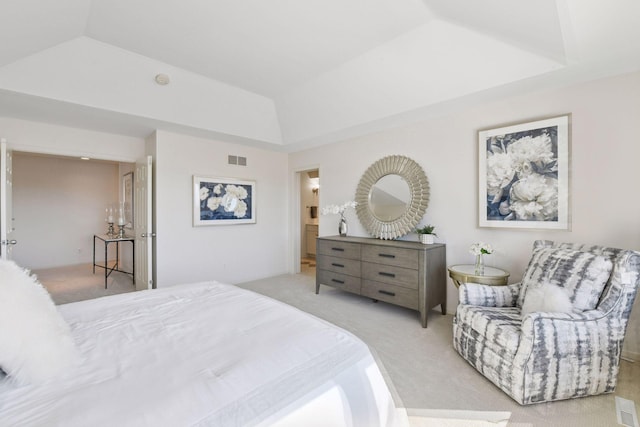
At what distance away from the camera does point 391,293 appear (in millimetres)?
3332

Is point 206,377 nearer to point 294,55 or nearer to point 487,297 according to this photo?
point 487,297

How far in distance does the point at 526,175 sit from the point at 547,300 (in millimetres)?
1377

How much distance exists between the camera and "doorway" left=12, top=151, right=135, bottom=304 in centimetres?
593

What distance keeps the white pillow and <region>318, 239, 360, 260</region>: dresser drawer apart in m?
1.92

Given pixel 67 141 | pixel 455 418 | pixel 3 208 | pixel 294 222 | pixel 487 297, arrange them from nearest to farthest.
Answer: pixel 455 418 → pixel 487 297 → pixel 3 208 → pixel 67 141 → pixel 294 222

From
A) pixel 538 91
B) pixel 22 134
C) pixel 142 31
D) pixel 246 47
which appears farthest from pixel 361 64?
pixel 22 134

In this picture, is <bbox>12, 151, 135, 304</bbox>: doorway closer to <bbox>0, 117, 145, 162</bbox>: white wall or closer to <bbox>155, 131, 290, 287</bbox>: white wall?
<bbox>0, 117, 145, 162</bbox>: white wall

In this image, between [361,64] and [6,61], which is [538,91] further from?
[6,61]

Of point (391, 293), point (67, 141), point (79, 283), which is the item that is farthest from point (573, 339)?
point (79, 283)

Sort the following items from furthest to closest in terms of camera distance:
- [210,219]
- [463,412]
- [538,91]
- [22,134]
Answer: [210,219] < [22,134] < [538,91] < [463,412]

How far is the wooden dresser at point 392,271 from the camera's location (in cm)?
309

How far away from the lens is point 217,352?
46.7 inches

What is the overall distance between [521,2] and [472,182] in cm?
177

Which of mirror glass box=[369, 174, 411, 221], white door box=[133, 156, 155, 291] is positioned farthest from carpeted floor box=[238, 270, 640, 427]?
white door box=[133, 156, 155, 291]
